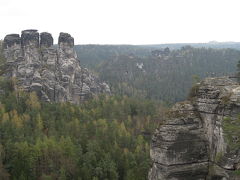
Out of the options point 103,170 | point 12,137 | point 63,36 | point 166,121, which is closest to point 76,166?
point 103,170

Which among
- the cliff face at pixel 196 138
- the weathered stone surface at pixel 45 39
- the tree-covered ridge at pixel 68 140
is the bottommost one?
the tree-covered ridge at pixel 68 140

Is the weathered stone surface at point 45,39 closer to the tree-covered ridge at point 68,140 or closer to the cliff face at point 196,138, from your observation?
the tree-covered ridge at point 68,140

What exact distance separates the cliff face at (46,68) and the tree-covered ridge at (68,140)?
8.37m

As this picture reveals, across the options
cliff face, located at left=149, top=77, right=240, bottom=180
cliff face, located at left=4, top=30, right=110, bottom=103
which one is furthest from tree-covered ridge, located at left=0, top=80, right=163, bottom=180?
cliff face, located at left=149, top=77, right=240, bottom=180

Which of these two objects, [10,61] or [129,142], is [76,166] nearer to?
[129,142]

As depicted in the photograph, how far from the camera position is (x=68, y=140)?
70188 millimetres

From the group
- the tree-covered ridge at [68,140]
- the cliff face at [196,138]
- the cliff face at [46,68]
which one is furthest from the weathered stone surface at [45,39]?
the cliff face at [196,138]

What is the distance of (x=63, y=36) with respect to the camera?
418 feet

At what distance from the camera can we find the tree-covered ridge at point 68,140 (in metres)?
61.8

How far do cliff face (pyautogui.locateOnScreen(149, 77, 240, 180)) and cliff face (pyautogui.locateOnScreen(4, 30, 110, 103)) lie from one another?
2992 inches

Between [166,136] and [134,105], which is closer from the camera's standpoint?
[166,136]

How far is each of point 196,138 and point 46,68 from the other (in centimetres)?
9027

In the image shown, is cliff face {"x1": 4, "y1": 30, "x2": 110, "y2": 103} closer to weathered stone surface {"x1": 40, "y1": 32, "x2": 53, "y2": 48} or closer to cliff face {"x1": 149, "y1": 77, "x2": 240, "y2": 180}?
weathered stone surface {"x1": 40, "y1": 32, "x2": 53, "y2": 48}

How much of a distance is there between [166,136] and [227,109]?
634 cm
